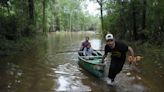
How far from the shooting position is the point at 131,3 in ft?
99.7

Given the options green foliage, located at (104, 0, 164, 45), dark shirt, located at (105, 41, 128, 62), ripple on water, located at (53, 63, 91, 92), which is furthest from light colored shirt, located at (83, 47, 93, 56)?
green foliage, located at (104, 0, 164, 45)

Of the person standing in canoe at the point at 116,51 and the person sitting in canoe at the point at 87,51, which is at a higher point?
the person standing in canoe at the point at 116,51

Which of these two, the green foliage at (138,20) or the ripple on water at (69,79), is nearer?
the ripple on water at (69,79)

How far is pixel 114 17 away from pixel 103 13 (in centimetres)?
1181

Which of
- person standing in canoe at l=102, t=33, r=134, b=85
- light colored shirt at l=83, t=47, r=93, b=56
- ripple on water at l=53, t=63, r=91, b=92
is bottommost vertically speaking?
ripple on water at l=53, t=63, r=91, b=92

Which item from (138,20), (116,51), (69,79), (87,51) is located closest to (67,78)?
(69,79)

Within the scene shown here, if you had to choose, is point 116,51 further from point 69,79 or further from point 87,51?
point 87,51

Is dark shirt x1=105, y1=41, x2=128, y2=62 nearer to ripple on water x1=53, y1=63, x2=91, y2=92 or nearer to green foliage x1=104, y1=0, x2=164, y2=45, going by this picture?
ripple on water x1=53, y1=63, x2=91, y2=92

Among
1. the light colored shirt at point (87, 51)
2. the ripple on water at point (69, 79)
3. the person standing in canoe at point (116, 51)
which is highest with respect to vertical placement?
the person standing in canoe at point (116, 51)

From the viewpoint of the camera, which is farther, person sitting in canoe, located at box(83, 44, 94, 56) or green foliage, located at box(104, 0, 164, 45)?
green foliage, located at box(104, 0, 164, 45)

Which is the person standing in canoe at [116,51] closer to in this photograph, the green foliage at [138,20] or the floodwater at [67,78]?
the floodwater at [67,78]

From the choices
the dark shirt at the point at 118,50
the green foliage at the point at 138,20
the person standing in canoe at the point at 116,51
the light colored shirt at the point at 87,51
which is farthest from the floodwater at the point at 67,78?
the green foliage at the point at 138,20

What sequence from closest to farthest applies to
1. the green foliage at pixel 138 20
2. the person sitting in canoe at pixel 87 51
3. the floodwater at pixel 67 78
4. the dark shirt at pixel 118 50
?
the dark shirt at pixel 118 50 → the floodwater at pixel 67 78 → the person sitting in canoe at pixel 87 51 → the green foliage at pixel 138 20

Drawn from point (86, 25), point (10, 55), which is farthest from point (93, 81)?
point (86, 25)
